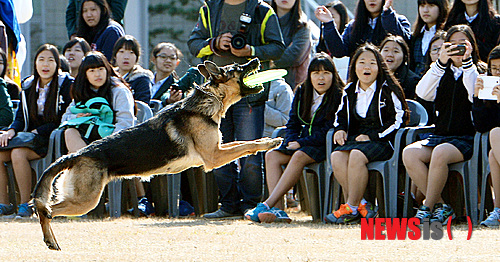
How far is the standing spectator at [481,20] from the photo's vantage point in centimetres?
752

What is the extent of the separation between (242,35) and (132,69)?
210 centimetres

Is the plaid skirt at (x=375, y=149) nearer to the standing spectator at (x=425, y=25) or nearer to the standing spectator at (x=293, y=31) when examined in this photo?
the standing spectator at (x=425, y=25)

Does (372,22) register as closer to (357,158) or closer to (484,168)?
(357,158)

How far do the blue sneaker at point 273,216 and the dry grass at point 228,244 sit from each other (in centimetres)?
12

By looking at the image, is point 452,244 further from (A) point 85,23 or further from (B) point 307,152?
(A) point 85,23

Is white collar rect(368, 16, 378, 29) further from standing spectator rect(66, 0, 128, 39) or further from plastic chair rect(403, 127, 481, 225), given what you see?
standing spectator rect(66, 0, 128, 39)

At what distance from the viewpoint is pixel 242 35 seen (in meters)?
7.57

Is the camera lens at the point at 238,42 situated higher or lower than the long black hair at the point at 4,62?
higher

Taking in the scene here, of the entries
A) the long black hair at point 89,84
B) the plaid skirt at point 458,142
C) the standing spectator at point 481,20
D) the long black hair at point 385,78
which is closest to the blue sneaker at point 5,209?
the long black hair at point 89,84

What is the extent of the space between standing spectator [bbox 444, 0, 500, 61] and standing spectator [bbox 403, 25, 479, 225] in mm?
720

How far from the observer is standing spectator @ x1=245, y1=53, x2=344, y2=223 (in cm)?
738

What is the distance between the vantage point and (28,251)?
17.3ft

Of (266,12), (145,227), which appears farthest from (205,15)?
(145,227)

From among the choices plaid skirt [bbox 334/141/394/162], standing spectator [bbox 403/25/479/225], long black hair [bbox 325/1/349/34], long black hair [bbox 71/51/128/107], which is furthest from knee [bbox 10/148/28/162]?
standing spectator [bbox 403/25/479/225]
